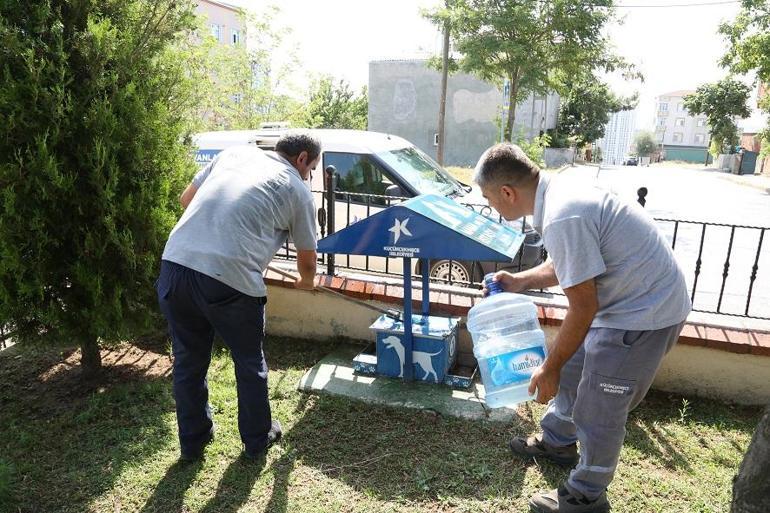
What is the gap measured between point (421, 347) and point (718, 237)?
886cm

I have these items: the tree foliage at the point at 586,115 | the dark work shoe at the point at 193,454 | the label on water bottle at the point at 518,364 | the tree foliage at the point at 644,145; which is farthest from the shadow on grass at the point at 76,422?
the tree foliage at the point at 644,145

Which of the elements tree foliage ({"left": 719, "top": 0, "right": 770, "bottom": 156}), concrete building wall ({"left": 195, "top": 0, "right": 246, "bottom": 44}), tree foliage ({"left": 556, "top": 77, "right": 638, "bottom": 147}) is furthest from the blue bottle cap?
tree foliage ({"left": 556, "top": 77, "right": 638, "bottom": 147})

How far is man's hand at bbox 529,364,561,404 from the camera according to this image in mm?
2195

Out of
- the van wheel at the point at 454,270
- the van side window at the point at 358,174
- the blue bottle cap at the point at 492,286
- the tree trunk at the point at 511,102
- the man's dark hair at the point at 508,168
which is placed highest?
the tree trunk at the point at 511,102

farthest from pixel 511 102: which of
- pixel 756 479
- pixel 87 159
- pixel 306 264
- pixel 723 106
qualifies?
pixel 723 106

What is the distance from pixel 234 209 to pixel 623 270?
65.2 inches

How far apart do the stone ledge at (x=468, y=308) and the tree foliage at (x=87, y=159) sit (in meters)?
1.25

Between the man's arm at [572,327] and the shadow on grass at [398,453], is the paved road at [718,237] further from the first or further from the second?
the shadow on grass at [398,453]

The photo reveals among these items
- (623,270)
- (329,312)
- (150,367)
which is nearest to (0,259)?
(150,367)

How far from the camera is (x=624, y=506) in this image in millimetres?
2555

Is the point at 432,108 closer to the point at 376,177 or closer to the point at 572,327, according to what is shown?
→ the point at 376,177

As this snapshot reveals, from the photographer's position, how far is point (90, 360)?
11.8ft

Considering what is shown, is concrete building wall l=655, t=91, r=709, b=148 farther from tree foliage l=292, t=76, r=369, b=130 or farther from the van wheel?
the van wheel

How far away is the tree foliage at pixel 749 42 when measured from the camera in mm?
14875
